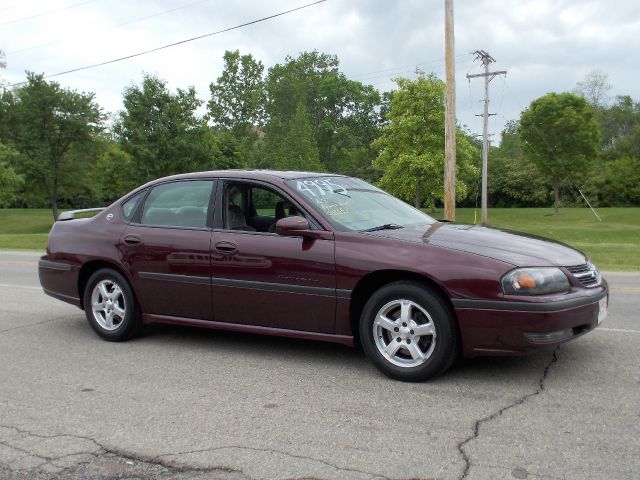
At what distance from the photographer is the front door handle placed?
523 cm

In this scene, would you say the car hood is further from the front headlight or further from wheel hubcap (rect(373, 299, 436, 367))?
wheel hubcap (rect(373, 299, 436, 367))

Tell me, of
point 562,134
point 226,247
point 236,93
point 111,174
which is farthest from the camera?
point 236,93

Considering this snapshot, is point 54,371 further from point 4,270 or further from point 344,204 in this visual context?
point 4,270

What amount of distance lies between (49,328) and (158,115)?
127 ft

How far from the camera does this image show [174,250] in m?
5.53

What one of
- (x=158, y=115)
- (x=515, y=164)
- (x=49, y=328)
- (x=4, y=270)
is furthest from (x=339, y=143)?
(x=49, y=328)

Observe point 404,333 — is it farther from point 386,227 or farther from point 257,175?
point 257,175

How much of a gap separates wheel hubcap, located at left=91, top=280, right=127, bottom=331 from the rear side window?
643 mm

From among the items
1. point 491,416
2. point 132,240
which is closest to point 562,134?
point 132,240

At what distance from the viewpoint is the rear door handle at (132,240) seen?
578cm

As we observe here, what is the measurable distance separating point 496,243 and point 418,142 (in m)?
36.3

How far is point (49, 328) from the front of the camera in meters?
6.79

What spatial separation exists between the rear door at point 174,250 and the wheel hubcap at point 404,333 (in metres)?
1.58

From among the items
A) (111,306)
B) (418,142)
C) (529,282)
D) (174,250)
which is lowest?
(111,306)
